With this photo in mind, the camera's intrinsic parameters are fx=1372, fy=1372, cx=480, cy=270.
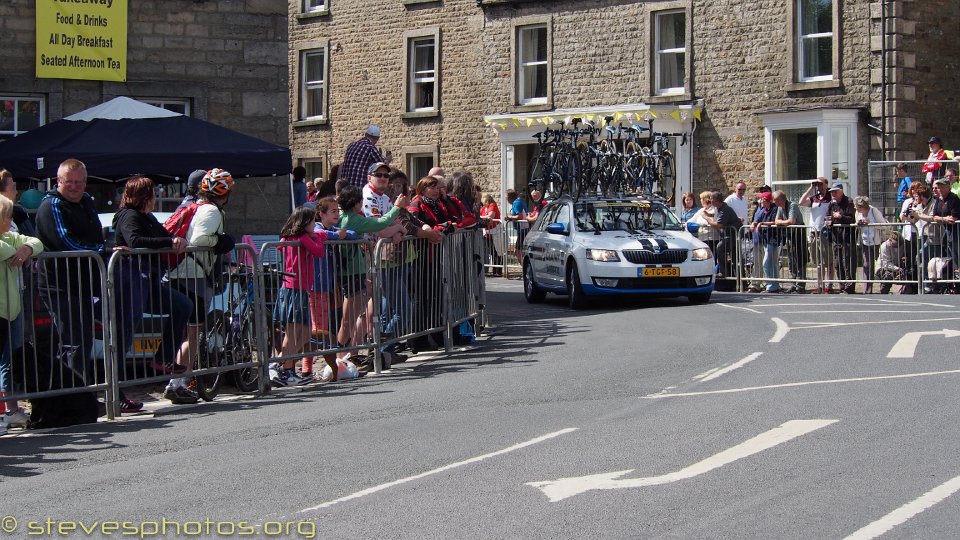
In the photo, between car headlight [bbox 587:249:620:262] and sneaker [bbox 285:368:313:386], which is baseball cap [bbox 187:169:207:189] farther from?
car headlight [bbox 587:249:620:262]

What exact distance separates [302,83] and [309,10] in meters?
2.28

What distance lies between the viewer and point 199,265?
454 inches

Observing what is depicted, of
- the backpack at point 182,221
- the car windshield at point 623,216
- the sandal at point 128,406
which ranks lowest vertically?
the sandal at point 128,406

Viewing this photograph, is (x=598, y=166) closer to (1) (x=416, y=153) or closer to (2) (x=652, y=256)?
(2) (x=652, y=256)

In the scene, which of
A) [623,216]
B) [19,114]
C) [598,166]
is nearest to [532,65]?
[598,166]

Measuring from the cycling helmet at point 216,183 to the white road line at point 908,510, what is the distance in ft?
21.9

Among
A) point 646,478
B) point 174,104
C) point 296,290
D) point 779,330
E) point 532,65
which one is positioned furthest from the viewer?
point 532,65

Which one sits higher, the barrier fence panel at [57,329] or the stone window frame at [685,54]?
the stone window frame at [685,54]

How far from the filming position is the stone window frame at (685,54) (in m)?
34.1

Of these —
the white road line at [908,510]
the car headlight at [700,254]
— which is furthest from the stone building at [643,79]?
the white road line at [908,510]

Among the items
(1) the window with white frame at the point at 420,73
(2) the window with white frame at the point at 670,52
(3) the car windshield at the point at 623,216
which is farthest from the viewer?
(1) the window with white frame at the point at 420,73

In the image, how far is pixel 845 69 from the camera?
31547mm

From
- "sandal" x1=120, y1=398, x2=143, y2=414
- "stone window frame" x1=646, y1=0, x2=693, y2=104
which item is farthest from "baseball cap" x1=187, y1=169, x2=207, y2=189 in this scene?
"stone window frame" x1=646, y1=0, x2=693, y2=104

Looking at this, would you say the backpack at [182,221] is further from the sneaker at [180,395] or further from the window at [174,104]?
the window at [174,104]
